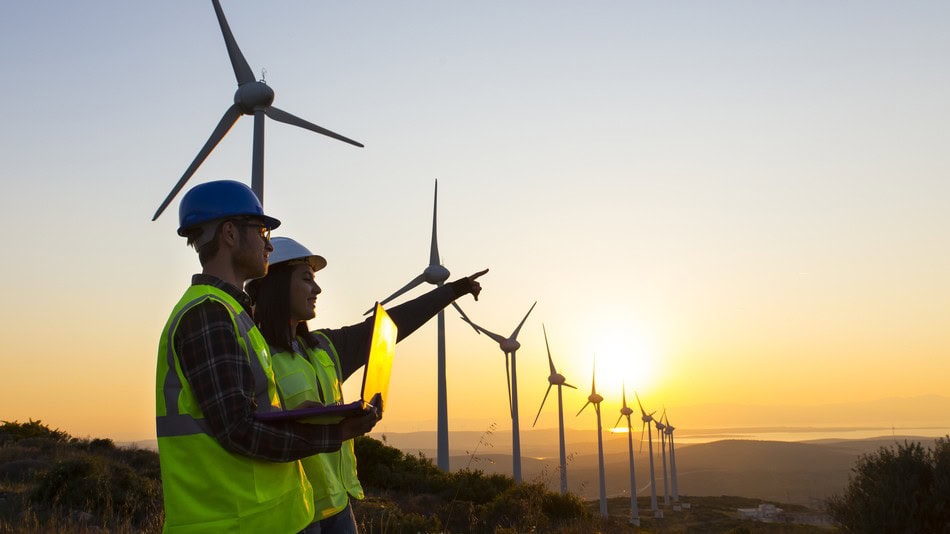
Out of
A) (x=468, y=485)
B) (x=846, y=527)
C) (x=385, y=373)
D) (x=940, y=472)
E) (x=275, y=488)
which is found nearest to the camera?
(x=275, y=488)

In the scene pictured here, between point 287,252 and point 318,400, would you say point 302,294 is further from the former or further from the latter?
point 318,400

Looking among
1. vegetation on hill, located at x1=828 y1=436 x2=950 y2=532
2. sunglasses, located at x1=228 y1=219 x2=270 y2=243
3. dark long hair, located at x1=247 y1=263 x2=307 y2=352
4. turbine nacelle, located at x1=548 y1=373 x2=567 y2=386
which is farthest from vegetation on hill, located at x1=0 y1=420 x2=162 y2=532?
turbine nacelle, located at x1=548 y1=373 x2=567 y2=386

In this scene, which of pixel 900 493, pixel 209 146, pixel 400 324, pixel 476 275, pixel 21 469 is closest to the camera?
pixel 400 324

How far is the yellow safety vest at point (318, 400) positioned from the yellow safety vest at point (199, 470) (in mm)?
780

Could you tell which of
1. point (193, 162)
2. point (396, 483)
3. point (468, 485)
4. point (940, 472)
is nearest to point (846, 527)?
point (940, 472)

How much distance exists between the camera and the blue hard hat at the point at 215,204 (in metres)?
3.45

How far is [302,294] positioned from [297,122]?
1600 centimetres

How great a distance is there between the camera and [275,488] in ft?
10.2

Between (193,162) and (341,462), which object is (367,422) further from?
(193,162)

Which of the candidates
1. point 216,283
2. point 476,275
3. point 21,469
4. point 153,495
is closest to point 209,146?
point 153,495

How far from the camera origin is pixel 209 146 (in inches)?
691

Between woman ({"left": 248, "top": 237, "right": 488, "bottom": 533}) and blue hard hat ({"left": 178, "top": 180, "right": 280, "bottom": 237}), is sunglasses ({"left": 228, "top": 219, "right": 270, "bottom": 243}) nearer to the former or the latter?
blue hard hat ({"left": 178, "top": 180, "right": 280, "bottom": 237})

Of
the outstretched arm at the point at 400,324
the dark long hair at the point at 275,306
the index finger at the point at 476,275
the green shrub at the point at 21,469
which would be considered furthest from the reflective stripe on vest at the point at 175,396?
the green shrub at the point at 21,469

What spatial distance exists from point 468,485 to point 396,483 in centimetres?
255
